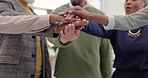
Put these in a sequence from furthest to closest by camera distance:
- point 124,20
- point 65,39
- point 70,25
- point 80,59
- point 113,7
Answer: point 113,7, point 80,59, point 65,39, point 70,25, point 124,20

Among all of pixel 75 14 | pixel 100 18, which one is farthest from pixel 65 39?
pixel 100 18

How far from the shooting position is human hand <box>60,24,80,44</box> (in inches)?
54.0

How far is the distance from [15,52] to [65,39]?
29 centimetres

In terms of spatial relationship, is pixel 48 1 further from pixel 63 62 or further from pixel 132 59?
pixel 132 59

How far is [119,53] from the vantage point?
1.53 m

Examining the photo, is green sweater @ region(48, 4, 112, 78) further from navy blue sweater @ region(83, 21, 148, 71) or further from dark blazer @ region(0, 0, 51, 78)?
dark blazer @ region(0, 0, 51, 78)

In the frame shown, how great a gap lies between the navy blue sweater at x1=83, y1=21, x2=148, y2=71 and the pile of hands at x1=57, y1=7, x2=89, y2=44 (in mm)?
72

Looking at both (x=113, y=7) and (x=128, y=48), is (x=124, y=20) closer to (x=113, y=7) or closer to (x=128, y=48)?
(x=128, y=48)

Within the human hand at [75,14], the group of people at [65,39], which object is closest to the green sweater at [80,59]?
the group of people at [65,39]

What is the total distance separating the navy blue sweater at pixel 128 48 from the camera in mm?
1461

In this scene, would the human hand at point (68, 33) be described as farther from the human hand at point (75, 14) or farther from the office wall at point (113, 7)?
the office wall at point (113, 7)

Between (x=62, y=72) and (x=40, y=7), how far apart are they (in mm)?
1637

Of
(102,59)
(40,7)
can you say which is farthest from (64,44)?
(40,7)

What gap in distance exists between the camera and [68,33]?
4.65 ft
